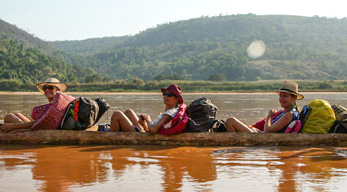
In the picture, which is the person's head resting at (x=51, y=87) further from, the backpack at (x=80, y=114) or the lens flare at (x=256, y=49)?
the lens flare at (x=256, y=49)

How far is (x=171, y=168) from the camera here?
6086 mm

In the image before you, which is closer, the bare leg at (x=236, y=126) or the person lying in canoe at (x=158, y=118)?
Answer: the person lying in canoe at (x=158, y=118)

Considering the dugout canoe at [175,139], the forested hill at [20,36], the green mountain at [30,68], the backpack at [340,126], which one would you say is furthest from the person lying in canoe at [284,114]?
the forested hill at [20,36]

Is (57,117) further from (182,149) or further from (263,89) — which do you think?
(263,89)

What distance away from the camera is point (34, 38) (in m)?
176

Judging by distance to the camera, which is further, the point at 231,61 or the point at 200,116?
the point at 231,61

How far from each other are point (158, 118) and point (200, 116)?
2.48 feet

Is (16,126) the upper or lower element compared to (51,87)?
lower

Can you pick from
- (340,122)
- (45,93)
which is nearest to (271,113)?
(340,122)

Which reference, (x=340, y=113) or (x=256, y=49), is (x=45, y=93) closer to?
(x=340, y=113)

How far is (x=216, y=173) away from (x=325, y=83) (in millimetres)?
69859

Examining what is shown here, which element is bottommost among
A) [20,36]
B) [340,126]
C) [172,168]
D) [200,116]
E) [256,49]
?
[172,168]

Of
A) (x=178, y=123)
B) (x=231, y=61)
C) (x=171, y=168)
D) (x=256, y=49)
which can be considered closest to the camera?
Answer: (x=171, y=168)

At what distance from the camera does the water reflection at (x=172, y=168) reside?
5.12 meters
